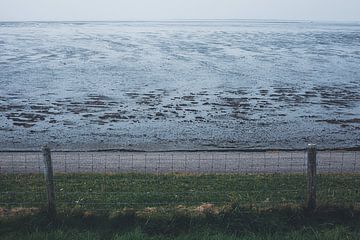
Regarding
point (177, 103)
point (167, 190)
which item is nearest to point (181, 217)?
point (167, 190)

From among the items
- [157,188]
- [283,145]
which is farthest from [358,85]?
[157,188]

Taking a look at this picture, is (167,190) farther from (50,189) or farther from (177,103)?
(177,103)

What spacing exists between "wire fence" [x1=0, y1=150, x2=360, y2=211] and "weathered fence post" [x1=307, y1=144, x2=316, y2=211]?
1.35ft

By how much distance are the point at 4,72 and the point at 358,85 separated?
45.8 meters

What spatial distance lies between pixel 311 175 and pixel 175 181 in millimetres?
6937

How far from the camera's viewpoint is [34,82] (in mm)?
48781

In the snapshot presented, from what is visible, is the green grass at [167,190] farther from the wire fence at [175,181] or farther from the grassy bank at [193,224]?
the grassy bank at [193,224]

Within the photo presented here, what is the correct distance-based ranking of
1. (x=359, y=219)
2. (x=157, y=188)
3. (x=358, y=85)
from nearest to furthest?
(x=359, y=219) → (x=157, y=188) → (x=358, y=85)

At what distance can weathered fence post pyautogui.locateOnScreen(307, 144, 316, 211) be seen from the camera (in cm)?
935

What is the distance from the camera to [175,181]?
1555 centimetres

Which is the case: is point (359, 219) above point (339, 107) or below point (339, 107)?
above

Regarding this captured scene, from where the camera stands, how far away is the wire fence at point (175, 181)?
12258mm

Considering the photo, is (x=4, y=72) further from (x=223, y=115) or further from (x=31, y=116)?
(x=223, y=115)

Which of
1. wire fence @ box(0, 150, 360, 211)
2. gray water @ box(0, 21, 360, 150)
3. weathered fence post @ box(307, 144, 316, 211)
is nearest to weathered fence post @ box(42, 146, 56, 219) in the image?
wire fence @ box(0, 150, 360, 211)
